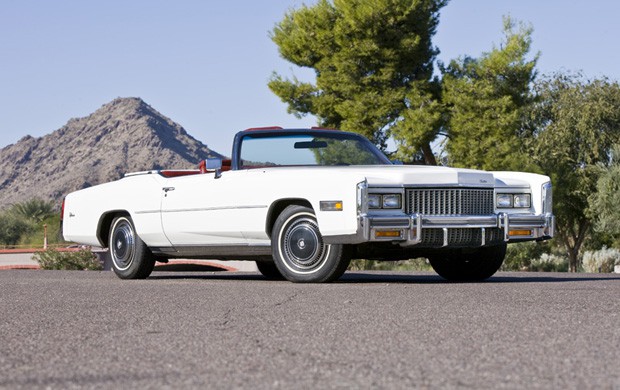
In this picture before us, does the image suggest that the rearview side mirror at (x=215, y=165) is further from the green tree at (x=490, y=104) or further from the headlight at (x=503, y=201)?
the green tree at (x=490, y=104)

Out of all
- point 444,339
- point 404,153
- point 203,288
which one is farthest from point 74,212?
point 404,153

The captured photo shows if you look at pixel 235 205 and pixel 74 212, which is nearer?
pixel 235 205

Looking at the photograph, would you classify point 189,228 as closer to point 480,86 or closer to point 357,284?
point 357,284

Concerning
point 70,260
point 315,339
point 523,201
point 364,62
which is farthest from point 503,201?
point 364,62

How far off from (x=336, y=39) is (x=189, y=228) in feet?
84.9

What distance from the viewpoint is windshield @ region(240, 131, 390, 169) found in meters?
11.1

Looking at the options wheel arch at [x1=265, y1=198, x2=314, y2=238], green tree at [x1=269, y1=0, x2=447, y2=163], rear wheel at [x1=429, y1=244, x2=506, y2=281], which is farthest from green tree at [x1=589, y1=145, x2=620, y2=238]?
wheel arch at [x1=265, y1=198, x2=314, y2=238]

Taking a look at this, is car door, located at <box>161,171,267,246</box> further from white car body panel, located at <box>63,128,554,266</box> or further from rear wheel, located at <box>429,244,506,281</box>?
rear wheel, located at <box>429,244,506,281</box>

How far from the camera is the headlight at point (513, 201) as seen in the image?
34.3 feet

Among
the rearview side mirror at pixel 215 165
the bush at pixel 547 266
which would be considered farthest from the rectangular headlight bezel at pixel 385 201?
the bush at pixel 547 266

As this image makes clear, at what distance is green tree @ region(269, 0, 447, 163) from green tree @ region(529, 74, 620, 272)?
4.57 meters

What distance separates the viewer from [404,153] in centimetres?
3525

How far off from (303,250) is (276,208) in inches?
23.1

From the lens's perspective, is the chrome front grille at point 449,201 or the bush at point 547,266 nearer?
the chrome front grille at point 449,201
